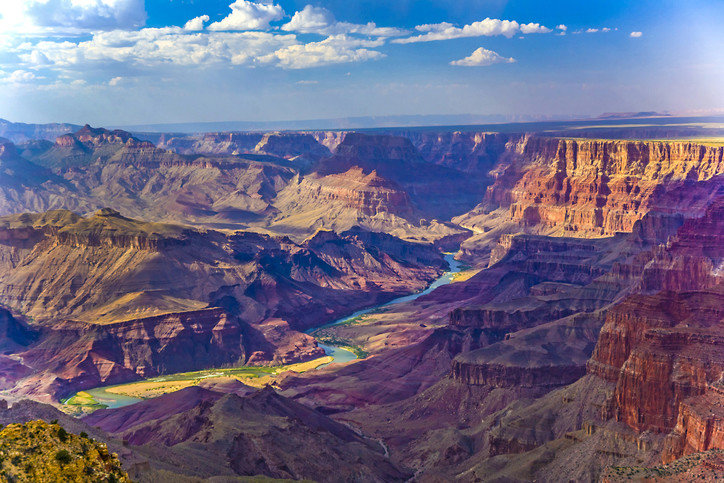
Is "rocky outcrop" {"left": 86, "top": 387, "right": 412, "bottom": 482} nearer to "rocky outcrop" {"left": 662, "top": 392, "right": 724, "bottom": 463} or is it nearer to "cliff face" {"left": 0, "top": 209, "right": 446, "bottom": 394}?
"rocky outcrop" {"left": 662, "top": 392, "right": 724, "bottom": 463}

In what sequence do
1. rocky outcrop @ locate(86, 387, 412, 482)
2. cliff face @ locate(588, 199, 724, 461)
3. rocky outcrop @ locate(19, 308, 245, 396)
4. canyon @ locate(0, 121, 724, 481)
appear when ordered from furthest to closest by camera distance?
rocky outcrop @ locate(19, 308, 245, 396) < rocky outcrop @ locate(86, 387, 412, 482) < canyon @ locate(0, 121, 724, 481) < cliff face @ locate(588, 199, 724, 461)

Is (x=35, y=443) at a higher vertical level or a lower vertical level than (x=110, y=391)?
higher

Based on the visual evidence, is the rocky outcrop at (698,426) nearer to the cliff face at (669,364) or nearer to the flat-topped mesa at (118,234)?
the cliff face at (669,364)

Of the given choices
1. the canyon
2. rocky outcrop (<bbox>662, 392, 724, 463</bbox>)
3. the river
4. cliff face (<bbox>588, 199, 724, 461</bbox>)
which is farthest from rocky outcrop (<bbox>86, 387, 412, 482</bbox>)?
the river

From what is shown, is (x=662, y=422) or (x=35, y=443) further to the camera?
(x=662, y=422)

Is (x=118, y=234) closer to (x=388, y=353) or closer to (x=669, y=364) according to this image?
(x=388, y=353)

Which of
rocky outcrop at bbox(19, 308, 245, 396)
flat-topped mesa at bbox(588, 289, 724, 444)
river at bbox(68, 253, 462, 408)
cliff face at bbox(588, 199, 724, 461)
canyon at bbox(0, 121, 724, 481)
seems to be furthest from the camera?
rocky outcrop at bbox(19, 308, 245, 396)

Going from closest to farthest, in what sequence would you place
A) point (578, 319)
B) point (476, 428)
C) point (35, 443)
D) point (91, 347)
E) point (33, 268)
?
1. point (35, 443)
2. point (476, 428)
3. point (578, 319)
4. point (91, 347)
5. point (33, 268)

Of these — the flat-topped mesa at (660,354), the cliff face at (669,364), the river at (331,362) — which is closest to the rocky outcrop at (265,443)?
the flat-topped mesa at (660,354)

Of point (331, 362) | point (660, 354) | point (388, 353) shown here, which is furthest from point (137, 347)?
point (660, 354)

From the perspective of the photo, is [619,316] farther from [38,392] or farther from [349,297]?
[349,297]

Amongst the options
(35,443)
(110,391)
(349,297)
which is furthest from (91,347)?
(35,443)
